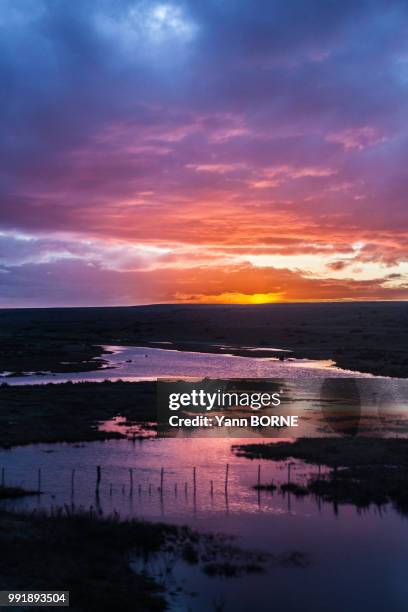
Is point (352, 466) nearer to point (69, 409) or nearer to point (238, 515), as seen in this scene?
point (238, 515)

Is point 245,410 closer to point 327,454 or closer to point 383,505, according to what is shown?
point 327,454

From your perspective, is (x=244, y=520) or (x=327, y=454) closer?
(x=244, y=520)

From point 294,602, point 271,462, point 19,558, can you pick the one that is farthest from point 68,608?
point 271,462

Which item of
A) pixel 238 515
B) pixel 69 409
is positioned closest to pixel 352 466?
pixel 238 515

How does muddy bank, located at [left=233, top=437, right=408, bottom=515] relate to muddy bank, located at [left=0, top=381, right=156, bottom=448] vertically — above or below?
below

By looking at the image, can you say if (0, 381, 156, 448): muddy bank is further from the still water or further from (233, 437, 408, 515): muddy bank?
(233, 437, 408, 515): muddy bank

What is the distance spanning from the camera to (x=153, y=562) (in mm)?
24688

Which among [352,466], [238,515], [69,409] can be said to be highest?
[69,409]

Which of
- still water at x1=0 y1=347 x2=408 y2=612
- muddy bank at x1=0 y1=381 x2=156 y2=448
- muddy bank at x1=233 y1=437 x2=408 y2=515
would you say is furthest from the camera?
muddy bank at x1=0 y1=381 x2=156 y2=448

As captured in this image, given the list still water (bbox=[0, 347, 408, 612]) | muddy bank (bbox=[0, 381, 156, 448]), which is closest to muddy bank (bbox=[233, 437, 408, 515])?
still water (bbox=[0, 347, 408, 612])

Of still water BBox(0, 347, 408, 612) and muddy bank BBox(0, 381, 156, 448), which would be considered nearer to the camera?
still water BBox(0, 347, 408, 612)

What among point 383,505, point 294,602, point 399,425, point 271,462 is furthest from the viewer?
point 399,425

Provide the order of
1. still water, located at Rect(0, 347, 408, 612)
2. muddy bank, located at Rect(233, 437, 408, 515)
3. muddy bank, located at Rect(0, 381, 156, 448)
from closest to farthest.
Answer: still water, located at Rect(0, 347, 408, 612) < muddy bank, located at Rect(233, 437, 408, 515) < muddy bank, located at Rect(0, 381, 156, 448)

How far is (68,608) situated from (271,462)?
22.0m
